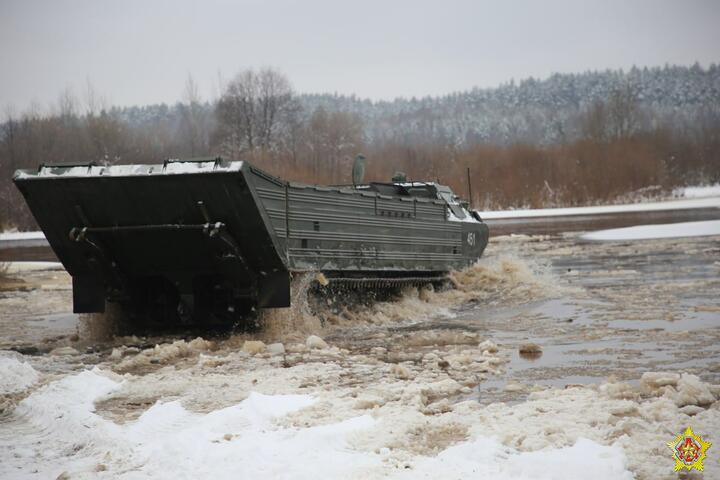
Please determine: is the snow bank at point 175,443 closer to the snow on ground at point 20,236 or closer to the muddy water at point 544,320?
the muddy water at point 544,320

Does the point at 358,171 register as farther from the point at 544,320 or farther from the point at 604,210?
the point at 604,210

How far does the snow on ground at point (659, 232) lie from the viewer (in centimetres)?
2827

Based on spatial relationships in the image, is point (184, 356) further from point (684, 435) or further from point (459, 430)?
point (684, 435)

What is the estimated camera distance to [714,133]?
84.5 meters

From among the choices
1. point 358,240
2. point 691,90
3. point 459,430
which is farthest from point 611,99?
point 459,430

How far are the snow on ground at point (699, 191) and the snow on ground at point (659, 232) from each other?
2630 cm

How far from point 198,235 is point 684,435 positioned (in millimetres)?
5986

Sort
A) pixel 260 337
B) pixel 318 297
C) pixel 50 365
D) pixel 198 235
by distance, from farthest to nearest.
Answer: pixel 318 297 < pixel 260 337 < pixel 198 235 < pixel 50 365

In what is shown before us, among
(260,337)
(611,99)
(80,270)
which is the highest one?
(611,99)

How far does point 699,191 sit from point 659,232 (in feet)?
114

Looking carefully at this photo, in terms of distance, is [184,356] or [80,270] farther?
[80,270]

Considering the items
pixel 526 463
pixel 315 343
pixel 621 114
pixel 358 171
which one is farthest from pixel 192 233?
pixel 621 114

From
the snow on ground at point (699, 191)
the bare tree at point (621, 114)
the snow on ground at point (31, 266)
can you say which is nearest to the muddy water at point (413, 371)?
the snow on ground at point (31, 266)

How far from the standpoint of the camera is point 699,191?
6147cm
